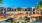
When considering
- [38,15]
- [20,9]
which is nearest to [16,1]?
[20,9]

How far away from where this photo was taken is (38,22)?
117 cm

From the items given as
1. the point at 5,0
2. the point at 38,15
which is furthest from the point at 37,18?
the point at 5,0

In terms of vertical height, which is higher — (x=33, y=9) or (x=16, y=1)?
(x=16, y=1)

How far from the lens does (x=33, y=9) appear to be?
3.83ft

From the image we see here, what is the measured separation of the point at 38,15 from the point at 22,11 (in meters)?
0.21

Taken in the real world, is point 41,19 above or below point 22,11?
below

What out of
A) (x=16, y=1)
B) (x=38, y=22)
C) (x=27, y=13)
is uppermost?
(x=16, y=1)

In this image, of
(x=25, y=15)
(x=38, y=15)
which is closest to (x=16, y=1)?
(x=25, y=15)

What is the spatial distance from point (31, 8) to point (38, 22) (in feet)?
0.67

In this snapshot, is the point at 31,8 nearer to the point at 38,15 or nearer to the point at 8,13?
the point at 38,15

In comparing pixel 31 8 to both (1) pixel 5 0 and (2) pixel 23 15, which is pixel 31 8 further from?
(1) pixel 5 0

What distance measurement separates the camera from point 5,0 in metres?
1.17

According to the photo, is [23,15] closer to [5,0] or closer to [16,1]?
[16,1]

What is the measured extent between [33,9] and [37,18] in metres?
0.13
